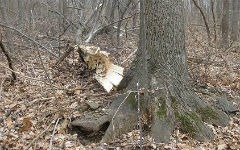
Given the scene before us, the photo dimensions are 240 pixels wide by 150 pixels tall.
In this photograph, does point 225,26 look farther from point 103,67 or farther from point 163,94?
point 163,94

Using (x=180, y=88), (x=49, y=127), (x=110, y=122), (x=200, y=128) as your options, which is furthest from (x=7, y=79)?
(x=200, y=128)

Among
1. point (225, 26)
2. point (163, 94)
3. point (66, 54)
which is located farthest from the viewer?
point (225, 26)

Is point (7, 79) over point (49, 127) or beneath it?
over

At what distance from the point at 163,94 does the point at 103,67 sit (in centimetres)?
221

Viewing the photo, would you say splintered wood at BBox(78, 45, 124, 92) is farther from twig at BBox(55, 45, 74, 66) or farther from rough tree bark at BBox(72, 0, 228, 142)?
rough tree bark at BBox(72, 0, 228, 142)

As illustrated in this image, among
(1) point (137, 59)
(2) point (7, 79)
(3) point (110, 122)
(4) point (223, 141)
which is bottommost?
(4) point (223, 141)

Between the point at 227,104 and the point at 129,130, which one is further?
the point at 227,104

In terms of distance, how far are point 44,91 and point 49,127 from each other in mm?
1651

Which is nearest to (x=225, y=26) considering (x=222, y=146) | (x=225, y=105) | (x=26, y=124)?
(x=225, y=105)

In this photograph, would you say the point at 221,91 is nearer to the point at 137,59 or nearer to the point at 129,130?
the point at 137,59

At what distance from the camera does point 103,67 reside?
735 cm

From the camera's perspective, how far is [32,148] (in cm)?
502

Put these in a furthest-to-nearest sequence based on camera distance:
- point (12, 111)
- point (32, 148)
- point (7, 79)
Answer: point (7, 79)
point (12, 111)
point (32, 148)

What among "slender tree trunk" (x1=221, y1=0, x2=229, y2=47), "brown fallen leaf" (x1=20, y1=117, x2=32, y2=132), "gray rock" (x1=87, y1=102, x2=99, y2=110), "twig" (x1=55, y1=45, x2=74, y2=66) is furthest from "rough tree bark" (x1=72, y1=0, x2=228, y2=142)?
"slender tree trunk" (x1=221, y1=0, x2=229, y2=47)
